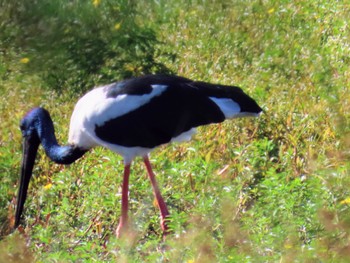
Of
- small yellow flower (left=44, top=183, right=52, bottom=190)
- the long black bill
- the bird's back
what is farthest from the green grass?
the bird's back

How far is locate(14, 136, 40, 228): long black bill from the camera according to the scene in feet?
18.8

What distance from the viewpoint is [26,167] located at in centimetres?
604

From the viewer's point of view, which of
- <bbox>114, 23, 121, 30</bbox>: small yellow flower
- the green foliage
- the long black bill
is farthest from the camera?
<bbox>114, 23, 121, 30</bbox>: small yellow flower

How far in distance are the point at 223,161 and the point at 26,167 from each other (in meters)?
1.12

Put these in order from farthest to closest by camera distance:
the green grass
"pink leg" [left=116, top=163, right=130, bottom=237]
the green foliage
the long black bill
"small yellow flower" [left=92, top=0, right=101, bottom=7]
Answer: "small yellow flower" [left=92, top=0, right=101, bottom=7], the green foliage, the long black bill, "pink leg" [left=116, top=163, right=130, bottom=237], the green grass

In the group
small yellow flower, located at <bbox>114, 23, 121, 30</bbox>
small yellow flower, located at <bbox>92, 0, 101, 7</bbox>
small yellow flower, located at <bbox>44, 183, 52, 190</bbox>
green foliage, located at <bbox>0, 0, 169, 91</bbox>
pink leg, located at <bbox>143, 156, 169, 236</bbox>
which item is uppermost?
small yellow flower, located at <bbox>92, 0, 101, 7</bbox>

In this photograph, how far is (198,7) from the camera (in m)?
9.40

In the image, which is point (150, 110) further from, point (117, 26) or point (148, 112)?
point (117, 26)

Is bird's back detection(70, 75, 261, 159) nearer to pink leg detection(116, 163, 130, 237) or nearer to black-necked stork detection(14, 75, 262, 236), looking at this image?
black-necked stork detection(14, 75, 262, 236)

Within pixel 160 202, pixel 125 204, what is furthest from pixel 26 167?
pixel 160 202

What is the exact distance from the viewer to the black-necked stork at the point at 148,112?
5797 millimetres

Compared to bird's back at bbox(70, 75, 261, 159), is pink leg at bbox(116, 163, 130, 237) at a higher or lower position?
lower

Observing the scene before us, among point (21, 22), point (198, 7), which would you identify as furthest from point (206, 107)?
point (198, 7)

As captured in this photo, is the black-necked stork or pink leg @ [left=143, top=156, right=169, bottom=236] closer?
pink leg @ [left=143, top=156, right=169, bottom=236]
